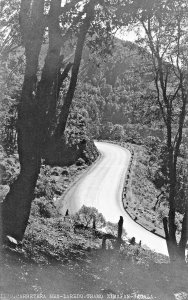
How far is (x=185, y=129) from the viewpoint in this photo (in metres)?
17.1

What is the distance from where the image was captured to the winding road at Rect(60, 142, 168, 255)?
1298 inches

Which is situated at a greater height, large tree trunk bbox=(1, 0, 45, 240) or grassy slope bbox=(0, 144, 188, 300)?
large tree trunk bbox=(1, 0, 45, 240)

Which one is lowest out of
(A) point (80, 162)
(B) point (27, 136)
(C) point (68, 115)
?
(A) point (80, 162)

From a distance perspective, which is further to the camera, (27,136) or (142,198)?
(142,198)

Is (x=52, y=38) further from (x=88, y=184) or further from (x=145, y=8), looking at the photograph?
(x=88, y=184)

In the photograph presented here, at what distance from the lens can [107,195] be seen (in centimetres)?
4741

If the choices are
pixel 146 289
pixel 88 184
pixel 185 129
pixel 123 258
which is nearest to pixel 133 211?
pixel 88 184

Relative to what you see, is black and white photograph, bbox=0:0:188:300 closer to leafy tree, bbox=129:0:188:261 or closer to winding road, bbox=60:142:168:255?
leafy tree, bbox=129:0:188:261

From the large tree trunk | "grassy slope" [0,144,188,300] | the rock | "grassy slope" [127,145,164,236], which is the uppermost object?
the large tree trunk

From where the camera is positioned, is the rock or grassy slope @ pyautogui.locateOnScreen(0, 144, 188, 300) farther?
the rock

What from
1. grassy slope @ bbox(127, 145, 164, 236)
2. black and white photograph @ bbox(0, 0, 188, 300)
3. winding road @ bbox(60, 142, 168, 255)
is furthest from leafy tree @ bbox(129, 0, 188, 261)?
grassy slope @ bbox(127, 145, 164, 236)

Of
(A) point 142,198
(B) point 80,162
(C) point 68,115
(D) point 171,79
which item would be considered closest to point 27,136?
(C) point 68,115

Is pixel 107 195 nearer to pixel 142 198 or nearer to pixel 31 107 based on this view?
pixel 142 198

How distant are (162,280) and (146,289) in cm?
163
